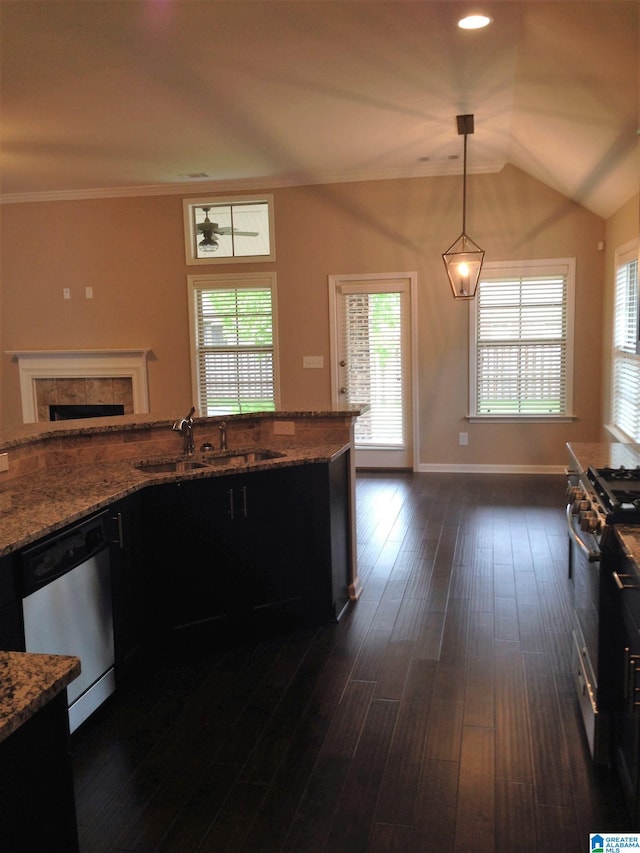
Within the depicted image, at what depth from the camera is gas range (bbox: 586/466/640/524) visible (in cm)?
211

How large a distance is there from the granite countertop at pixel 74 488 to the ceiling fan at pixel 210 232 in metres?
4.17

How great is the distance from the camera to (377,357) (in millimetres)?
7191

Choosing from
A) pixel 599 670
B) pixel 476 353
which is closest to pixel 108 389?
pixel 476 353

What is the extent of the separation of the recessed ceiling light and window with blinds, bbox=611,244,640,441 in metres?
2.37

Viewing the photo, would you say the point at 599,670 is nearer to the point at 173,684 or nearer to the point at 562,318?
the point at 173,684

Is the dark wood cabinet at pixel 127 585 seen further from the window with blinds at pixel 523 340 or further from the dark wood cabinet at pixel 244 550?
the window with blinds at pixel 523 340

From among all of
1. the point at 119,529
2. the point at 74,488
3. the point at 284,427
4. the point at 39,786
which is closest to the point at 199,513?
the point at 119,529

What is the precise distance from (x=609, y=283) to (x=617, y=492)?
4.63 metres

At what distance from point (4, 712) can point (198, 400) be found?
21.3 ft

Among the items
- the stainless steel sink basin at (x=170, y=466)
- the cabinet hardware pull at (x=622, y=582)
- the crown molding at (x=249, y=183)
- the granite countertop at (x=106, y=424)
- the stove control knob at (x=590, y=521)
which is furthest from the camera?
the crown molding at (x=249, y=183)

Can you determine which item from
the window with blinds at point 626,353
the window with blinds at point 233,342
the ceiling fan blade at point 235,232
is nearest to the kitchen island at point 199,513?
the window with blinds at point 626,353

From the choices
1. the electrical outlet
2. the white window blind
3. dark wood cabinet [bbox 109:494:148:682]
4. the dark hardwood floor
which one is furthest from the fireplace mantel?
dark wood cabinet [bbox 109:494:148:682]

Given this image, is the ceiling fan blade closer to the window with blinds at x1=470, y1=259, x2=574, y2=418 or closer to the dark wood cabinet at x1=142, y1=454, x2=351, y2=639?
the window with blinds at x1=470, y1=259, x2=574, y2=418

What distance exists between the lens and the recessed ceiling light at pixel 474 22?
3332 mm
